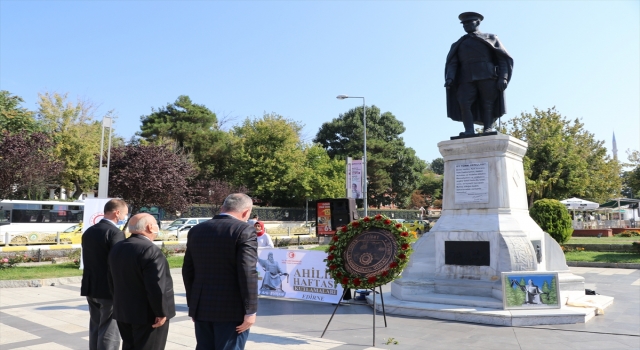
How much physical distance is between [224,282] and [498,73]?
323 inches

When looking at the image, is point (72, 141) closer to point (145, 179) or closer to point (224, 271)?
point (145, 179)

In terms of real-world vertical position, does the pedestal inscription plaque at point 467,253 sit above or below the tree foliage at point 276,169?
below

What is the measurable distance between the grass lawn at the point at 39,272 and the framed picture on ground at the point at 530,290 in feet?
39.3

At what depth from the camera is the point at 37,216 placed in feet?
102

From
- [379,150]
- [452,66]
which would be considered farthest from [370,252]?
[379,150]

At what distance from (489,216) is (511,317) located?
2237 millimetres

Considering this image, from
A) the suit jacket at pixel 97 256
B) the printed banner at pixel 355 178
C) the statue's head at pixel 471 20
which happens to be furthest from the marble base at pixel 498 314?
the printed banner at pixel 355 178

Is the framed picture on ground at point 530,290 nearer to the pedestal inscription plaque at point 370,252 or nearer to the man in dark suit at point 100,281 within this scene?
the pedestal inscription plaque at point 370,252

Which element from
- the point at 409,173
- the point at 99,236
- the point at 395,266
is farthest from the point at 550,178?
the point at 99,236

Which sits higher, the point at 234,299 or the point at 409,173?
the point at 409,173

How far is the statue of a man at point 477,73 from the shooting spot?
9.91m

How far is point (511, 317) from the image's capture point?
746 cm

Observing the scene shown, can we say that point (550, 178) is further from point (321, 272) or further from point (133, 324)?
point (133, 324)

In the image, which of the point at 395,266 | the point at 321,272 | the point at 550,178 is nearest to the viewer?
the point at 395,266
